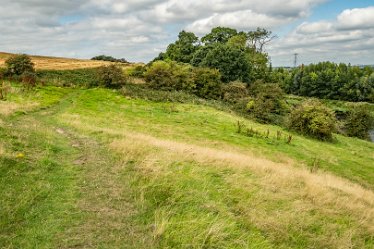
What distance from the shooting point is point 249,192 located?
11336 millimetres

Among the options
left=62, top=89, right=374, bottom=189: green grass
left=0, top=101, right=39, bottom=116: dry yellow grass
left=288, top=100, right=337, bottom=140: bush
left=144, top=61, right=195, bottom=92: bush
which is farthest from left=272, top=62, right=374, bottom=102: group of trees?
left=0, top=101, right=39, bottom=116: dry yellow grass

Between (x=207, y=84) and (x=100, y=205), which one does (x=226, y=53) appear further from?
(x=100, y=205)

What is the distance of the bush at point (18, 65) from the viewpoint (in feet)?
157

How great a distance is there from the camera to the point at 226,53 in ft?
224

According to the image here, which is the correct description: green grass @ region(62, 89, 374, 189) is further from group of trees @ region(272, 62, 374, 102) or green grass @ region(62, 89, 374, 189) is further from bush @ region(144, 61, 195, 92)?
group of trees @ region(272, 62, 374, 102)

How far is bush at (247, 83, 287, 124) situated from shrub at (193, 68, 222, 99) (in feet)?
25.1

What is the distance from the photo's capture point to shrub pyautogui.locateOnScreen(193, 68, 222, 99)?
191 ft

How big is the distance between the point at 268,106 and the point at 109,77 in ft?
76.2

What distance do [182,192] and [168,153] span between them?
192 inches

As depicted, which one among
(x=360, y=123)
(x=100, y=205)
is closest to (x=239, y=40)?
(x=360, y=123)

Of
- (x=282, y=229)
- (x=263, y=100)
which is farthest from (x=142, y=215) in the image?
(x=263, y=100)

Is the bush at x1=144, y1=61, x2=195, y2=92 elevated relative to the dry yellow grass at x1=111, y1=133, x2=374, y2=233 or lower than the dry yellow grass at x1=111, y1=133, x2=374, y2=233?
elevated

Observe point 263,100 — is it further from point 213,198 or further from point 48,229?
point 48,229

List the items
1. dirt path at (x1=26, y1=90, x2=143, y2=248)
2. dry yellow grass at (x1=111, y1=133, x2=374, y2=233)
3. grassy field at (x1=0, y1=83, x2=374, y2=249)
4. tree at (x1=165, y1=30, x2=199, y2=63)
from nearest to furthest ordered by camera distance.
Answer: dirt path at (x1=26, y1=90, x2=143, y2=248) < grassy field at (x1=0, y1=83, x2=374, y2=249) < dry yellow grass at (x1=111, y1=133, x2=374, y2=233) < tree at (x1=165, y1=30, x2=199, y2=63)
